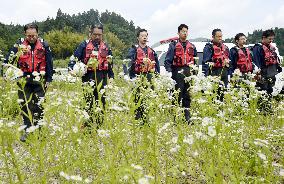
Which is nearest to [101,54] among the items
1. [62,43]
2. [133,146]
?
[133,146]

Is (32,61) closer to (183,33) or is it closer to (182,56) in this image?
(182,56)

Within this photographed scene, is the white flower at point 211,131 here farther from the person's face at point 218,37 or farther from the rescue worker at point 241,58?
the rescue worker at point 241,58

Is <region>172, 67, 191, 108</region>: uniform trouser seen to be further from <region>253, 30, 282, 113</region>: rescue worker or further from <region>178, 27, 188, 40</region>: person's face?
<region>253, 30, 282, 113</region>: rescue worker

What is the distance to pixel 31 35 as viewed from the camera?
646cm

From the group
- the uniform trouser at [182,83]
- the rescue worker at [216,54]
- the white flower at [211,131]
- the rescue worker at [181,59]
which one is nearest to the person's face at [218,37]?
the rescue worker at [216,54]

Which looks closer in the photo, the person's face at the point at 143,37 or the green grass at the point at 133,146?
the green grass at the point at 133,146

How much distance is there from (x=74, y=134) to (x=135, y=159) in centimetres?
65

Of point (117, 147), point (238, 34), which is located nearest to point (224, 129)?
point (117, 147)

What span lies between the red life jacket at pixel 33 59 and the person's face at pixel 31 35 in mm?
66

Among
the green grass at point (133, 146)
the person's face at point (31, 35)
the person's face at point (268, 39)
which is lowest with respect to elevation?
the green grass at point (133, 146)

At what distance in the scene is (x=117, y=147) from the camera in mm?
3127

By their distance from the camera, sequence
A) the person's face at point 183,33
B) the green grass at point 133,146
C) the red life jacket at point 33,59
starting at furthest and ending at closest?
the person's face at point 183,33
the red life jacket at point 33,59
the green grass at point 133,146

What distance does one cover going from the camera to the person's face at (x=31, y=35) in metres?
6.45

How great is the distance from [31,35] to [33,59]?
381mm
